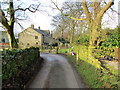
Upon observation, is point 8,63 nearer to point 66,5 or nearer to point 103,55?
point 103,55

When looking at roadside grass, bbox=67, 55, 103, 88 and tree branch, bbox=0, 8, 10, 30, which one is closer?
roadside grass, bbox=67, 55, 103, 88

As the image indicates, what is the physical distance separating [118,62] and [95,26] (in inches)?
130

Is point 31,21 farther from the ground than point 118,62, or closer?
farther from the ground

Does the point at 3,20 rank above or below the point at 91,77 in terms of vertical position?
above

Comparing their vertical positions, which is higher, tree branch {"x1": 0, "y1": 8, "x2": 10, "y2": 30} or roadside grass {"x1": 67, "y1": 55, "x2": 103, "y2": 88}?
tree branch {"x1": 0, "y1": 8, "x2": 10, "y2": 30}

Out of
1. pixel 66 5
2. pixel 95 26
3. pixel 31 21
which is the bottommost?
pixel 95 26

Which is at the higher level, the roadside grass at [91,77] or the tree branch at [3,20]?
the tree branch at [3,20]

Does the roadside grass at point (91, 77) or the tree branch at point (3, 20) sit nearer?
the roadside grass at point (91, 77)

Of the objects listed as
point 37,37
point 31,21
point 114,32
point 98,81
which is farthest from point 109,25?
point 37,37

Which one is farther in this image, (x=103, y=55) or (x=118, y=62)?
(x=103, y=55)

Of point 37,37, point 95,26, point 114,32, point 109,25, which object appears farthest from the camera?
point 37,37

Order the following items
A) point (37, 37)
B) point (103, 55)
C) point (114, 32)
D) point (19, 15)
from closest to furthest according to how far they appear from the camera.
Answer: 1. point (103, 55)
2. point (114, 32)
3. point (19, 15)
4. point (37, 37)

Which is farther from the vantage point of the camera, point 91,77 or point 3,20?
point 3,20

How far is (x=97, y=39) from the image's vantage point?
828cm
